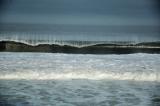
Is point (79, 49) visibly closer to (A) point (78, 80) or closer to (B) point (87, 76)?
(B) point (87, 76)

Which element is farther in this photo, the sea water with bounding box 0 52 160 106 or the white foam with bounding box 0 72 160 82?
the white foam with bounding box 0 72 160 82

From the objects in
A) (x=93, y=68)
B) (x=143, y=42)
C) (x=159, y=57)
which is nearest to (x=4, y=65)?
(x=93, y=68)

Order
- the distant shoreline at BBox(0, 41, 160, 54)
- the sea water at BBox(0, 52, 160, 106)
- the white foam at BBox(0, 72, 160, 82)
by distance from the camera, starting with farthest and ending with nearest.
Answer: the distant shoreline at BBox(0, 41, 160, 54) → the white foam at BBox(0, 72, 160, 82) → the sea water at BBox(0, 52, 160, 106)

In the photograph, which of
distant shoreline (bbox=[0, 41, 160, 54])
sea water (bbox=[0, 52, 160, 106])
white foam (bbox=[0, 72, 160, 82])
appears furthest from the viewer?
distant shoreline (bbox=[0, 41, 160, 54])

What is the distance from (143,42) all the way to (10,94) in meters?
11.2

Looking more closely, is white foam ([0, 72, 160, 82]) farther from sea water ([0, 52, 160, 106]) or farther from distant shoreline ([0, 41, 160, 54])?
distant shoreline ([0, 41, 160, 54])

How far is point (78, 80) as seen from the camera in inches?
374

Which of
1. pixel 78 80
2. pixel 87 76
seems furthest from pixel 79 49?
pixel 78 80

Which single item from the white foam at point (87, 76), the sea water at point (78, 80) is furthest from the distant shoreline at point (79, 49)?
the white foam at point (87, 76)

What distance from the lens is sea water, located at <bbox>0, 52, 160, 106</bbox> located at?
673 centimetres

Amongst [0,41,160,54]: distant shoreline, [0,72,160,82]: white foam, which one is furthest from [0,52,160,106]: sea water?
[0,41,160,54]: distant shoreline

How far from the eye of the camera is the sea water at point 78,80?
6.73m

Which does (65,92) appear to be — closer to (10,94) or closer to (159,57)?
(10,94)

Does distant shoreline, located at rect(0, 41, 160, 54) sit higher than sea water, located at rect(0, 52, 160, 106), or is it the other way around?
distant shoreline, located at rect(0, 41, 160, 54)
